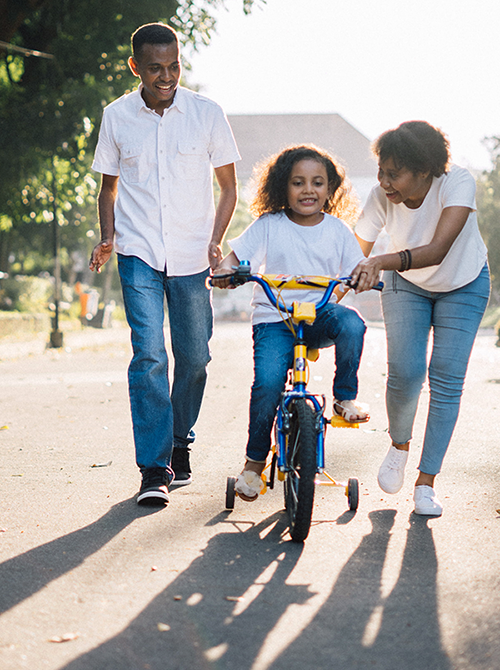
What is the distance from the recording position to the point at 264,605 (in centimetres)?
285

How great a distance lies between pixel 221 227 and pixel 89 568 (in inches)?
80.8

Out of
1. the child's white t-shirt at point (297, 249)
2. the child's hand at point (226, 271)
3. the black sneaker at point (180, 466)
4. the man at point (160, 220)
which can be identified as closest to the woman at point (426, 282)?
the child's white t-shirt at point (297, 249)

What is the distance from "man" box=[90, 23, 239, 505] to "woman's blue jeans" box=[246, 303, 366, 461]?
633mm

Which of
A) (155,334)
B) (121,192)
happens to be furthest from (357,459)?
(121,192)

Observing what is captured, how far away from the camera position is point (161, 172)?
14.8 feet

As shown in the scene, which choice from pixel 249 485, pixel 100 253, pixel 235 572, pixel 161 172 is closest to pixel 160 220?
pixel 161 172

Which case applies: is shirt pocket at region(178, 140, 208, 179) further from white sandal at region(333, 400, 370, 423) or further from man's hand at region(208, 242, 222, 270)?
white sandal at region(333, 400, 370, 423)

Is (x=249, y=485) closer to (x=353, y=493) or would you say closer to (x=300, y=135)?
(x=353, y=493)

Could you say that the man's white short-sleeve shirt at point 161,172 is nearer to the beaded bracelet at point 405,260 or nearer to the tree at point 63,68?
the beaded bracelet at point 405,260

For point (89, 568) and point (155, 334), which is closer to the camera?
point (89, 568)

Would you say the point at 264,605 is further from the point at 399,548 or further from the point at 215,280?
the point at 215,280

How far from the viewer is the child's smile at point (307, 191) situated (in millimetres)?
4195

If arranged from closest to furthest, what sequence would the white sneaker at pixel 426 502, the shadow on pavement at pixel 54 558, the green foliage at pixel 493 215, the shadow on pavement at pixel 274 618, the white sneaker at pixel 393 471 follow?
1. the shadow on pavement at pixel 274 618
2. the shadow on pavement at pixel 54 558
3. the white sneaker at pixel 426 502
4. the white sneaker at pixel 393 471
5. the green foliage at pixel 493 215

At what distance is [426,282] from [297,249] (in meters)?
0.65
